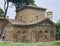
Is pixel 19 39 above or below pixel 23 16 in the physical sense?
below

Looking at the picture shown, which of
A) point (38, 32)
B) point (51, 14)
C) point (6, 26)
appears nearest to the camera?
point (38, 32)

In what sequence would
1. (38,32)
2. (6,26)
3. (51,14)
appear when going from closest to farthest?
(38,32) < (6,26) < (51,14)

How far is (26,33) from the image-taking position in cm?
4978

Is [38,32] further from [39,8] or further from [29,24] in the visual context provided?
[39,8]

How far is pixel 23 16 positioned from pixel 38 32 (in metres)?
7.95

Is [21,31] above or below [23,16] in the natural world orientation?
below

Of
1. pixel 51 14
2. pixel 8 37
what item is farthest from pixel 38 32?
pixel 51 14

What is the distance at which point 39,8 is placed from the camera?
5316 centimetres

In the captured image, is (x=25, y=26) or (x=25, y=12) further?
(x=25, y=12)

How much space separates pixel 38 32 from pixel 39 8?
7.72 m

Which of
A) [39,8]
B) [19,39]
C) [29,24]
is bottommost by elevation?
[19,39]

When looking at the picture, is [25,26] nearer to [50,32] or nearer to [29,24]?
[29,24]

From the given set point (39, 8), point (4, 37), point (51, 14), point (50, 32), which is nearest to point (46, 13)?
point (51, 14)

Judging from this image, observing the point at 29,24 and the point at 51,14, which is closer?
the point at 29,24
